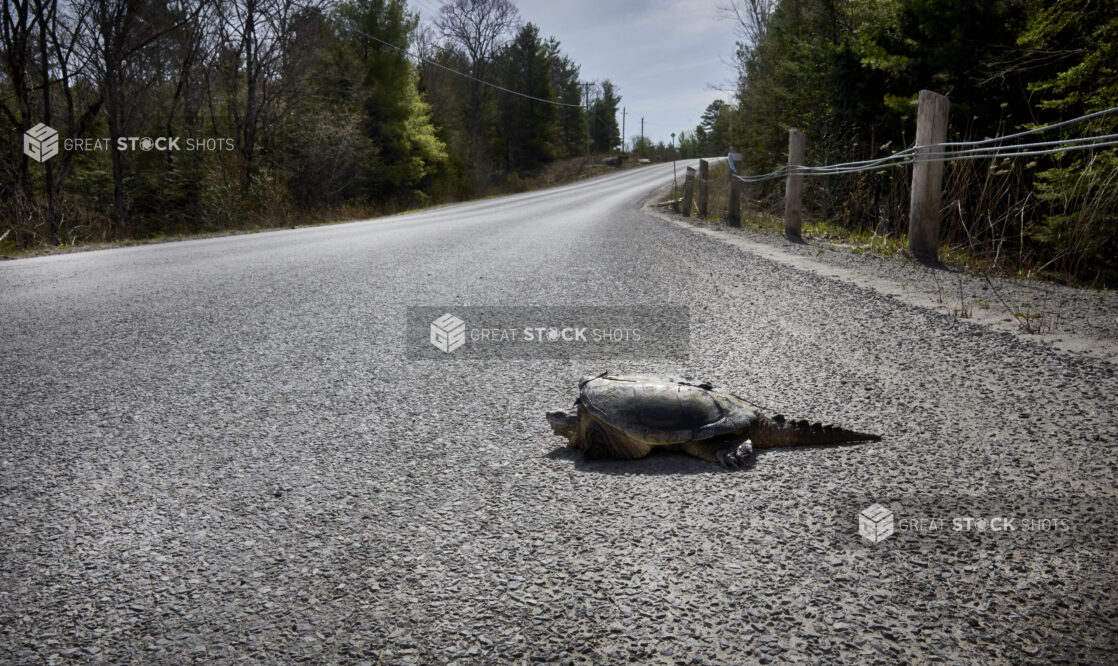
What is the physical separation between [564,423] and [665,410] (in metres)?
0.37

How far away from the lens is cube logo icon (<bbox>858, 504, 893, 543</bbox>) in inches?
65.3

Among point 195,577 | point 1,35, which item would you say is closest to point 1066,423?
point 195,577

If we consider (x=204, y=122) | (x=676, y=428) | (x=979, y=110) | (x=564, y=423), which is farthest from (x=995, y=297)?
(x=204, y=122)

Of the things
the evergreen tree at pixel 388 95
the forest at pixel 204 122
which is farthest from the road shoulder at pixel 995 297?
the evergreen tree at pixel 388 95

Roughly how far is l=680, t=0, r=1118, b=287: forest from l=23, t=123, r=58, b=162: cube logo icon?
60.3 feet

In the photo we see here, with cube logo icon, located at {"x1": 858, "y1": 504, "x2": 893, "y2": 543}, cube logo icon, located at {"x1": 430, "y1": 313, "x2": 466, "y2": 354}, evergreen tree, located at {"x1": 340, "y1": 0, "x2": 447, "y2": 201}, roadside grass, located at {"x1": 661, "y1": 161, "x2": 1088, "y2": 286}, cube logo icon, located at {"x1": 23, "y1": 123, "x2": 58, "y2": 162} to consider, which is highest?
evergreen tree, located at {"x1": 340, "y1": 0, "x2": 447, "y2": 201}

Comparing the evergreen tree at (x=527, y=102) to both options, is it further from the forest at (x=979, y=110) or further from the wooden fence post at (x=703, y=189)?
the wooden fence post at (x=703, y=189)

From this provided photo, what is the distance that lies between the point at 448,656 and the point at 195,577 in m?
0.71

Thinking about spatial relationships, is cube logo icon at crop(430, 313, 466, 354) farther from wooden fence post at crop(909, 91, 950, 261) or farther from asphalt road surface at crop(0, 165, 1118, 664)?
wooden fence post at crop(909, 91, 950, 261)

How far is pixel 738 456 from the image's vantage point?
2.16 metres

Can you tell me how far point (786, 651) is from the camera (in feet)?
4.20

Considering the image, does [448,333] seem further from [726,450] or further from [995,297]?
[995,297]

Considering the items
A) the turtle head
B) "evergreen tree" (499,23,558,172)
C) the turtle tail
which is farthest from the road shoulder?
"evergreen tree" (499,23,558,172)

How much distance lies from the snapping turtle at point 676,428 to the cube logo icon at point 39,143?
1866 cm
